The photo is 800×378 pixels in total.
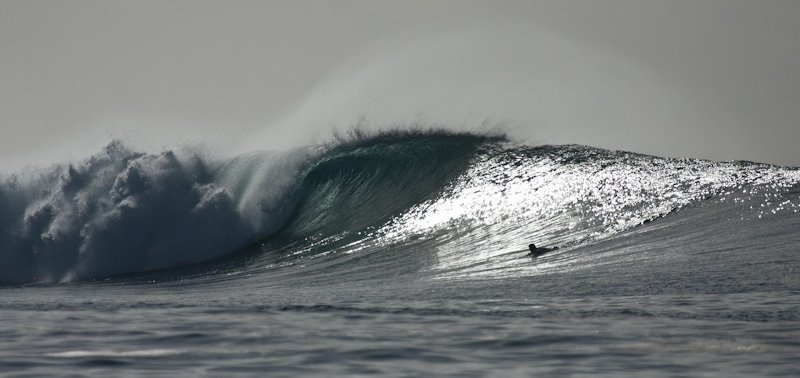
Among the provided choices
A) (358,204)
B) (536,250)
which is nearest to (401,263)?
(536,250)

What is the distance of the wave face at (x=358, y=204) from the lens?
2038 cm

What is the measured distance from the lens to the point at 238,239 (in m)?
24.6

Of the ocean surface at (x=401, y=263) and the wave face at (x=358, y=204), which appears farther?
the wave face at (x=358, y=204)

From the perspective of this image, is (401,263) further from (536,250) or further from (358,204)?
(358,204)

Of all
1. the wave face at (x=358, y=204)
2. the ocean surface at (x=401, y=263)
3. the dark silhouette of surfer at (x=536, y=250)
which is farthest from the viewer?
the wave face at (x=358, y=204)

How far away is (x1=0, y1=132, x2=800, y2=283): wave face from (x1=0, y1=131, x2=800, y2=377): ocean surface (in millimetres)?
75

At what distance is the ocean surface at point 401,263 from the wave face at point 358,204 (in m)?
0.08

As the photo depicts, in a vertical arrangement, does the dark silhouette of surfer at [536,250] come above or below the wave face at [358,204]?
below

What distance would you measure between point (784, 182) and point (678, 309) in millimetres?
13407

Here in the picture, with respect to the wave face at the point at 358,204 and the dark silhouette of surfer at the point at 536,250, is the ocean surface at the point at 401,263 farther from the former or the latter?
the dark silhouette of surfer at the point at 536,250

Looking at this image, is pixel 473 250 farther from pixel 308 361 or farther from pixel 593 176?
pixel 308 361

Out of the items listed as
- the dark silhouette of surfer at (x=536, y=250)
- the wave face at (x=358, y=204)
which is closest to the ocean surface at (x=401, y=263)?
the wave face at (x=358, y=204)

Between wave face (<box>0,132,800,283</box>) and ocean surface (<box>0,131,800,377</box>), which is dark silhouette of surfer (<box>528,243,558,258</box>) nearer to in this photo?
ocean surface (<box>0,131,800,377</box>)

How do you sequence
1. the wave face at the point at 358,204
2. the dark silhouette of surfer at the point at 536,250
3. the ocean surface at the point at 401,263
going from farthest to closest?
the wave face at the point at 358,204
the dark silhouette of surfer at the point at 536,250
the ocean surface at the point at 401,263
